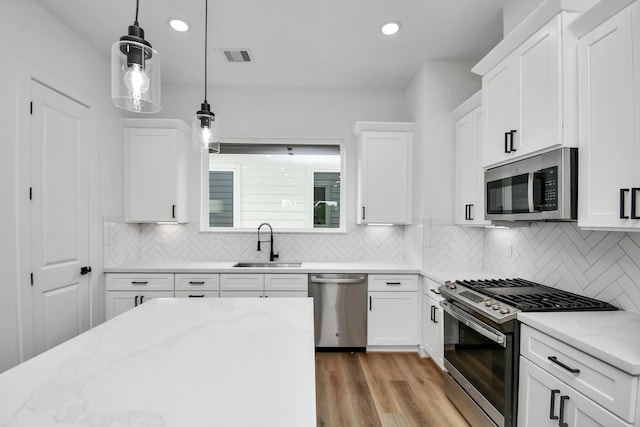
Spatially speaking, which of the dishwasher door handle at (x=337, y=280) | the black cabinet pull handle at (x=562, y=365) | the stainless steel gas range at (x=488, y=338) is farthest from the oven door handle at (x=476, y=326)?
the dishwasher door handle at (x=337, y=280)

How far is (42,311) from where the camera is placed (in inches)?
96.1

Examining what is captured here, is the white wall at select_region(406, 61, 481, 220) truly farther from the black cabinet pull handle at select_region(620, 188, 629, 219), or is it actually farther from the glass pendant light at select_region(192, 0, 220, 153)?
the glass pendant light at select_region(192, 0, 220, 153)

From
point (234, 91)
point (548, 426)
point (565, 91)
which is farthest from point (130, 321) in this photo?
point (234, 91)

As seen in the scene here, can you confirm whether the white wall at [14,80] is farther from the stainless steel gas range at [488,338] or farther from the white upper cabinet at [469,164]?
the white upper cabinet at [469,164]

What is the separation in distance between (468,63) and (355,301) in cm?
265

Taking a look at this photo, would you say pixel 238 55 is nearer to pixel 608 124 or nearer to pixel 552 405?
pixel 608 124

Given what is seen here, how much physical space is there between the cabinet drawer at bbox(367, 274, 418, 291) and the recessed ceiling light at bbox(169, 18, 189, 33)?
9.16ft

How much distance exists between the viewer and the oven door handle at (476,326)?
171 cm

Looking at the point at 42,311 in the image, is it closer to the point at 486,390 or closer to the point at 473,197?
the point at 486,390

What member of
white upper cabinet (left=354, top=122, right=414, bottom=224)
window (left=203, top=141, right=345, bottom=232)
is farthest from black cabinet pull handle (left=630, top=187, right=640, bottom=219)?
window (left=203, top=141, right=345, bottom=232)

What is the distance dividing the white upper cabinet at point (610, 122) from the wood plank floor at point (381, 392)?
65.5 inches

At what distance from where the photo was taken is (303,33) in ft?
8.89

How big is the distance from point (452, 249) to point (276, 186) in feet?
7.15

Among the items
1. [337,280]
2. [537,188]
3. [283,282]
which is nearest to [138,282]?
[283,282]
